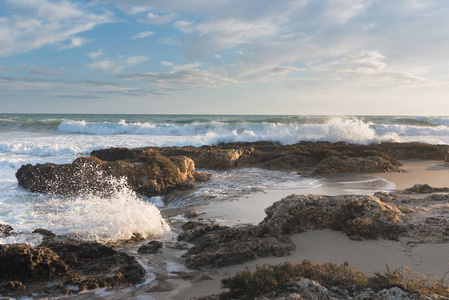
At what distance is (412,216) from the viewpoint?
554 centimetres

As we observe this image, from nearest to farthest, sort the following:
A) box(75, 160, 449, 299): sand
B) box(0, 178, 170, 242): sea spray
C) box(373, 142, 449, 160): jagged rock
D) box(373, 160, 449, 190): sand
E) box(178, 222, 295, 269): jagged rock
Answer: box(75, 160, 449, 299): sand
box(178, 222, 295, 269): jagged rock
box(0, 178, 170, 242): sea spray
box(373, 160, 449, 190): sand
box(373, 142, 449, 160): jagged rock

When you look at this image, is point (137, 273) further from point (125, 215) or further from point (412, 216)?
point (412, 216)

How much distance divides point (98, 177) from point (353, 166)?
31.0 feet

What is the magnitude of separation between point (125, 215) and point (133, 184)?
12.3 feet

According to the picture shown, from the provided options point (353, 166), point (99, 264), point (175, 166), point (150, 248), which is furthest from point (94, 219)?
point (353, 166)

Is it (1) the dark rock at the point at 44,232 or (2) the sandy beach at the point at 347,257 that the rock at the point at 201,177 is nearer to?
(1) the dark rock at the point at 44,232

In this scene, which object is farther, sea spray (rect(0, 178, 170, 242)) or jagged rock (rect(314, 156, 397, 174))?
jagged rock (rect(314, 156, 397, 174))

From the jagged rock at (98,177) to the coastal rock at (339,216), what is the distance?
5.46 metres

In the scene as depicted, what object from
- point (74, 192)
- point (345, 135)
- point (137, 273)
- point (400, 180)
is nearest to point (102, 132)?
point (345, 135)

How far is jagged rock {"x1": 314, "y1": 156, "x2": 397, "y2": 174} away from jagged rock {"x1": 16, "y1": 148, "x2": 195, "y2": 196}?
5757 millimetres

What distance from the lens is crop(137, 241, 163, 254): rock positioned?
5289mm

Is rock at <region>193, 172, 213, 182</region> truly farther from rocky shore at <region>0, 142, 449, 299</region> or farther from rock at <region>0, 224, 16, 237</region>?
rock at <region>0, 224, 16, 237</region>

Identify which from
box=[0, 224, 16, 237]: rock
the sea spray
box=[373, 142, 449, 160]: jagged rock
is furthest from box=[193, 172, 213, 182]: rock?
box=[373, 142, 449, 160]: jagged rock

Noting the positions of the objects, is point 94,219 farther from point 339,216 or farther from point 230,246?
point 339,216
